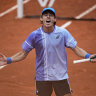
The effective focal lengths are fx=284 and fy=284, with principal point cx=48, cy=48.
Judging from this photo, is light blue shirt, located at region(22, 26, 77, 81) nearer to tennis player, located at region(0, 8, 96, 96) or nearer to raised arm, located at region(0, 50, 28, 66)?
tennis player, located at region(0, 8, 96, 96)

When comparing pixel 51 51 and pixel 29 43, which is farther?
pixel 29 43

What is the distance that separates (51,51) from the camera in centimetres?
432

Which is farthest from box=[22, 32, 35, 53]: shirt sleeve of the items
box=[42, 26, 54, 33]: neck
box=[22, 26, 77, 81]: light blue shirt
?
box=[42, 26, 54, 33]: neck

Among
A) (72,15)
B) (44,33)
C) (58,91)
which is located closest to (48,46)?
(44,33)

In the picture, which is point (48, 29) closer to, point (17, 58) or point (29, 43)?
point (29, 43)

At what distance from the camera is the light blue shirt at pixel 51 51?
14.2 feet

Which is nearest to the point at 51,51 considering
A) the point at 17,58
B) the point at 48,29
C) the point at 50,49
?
the point at 50,49

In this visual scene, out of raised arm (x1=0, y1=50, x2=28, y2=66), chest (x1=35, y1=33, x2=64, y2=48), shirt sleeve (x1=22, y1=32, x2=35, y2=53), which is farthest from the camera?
raised arm (x1=0, y1=50, x2=28, y2=66)

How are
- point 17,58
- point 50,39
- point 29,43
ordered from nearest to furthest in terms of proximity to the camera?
point 50,39, point 29,43, point 17,58

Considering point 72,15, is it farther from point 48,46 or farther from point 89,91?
point 48,46

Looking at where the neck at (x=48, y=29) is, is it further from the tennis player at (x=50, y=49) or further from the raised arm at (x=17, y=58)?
the raised arm at (x=17, y=58)

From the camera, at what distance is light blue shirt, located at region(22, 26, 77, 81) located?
4.32 metres

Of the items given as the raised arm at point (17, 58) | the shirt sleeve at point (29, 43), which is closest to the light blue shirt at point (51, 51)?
the shirt sleeve at point (29, 43)

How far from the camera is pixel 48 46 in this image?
4309 mm
